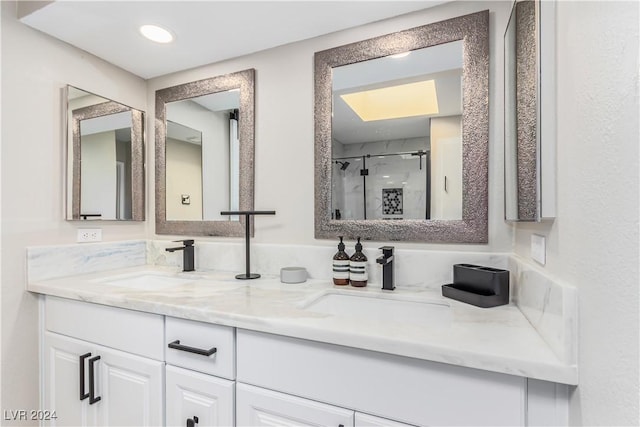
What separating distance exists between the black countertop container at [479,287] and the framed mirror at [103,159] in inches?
69.2

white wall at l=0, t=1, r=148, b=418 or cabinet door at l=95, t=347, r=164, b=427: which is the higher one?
white wall at l=0, t=1, r=148, b=418

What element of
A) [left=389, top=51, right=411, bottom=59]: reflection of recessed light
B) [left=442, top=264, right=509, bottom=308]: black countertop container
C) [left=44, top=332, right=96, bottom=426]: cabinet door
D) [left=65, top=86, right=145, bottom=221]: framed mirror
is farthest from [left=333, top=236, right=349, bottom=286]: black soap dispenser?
[left=65, top=86, right=145, bottom=221]: framed mirror

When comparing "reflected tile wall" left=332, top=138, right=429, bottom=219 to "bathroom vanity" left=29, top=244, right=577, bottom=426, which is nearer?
"bathroom vanity" left=29, top=244, right=577, bottom=426

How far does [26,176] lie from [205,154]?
2.56ft

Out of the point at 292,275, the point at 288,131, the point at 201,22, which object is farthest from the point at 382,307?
the point at 201,22

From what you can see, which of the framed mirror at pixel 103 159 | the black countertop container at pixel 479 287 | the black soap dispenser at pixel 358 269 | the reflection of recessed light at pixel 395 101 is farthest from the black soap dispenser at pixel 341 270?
the framed mirror at pixel 103 159

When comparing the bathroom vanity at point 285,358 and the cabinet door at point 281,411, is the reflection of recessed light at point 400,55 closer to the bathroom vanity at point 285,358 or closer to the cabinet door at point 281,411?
the bathroom vanity at point 285,358

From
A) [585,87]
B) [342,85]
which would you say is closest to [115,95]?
[342,85]

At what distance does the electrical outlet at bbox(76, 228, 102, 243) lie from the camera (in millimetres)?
1604

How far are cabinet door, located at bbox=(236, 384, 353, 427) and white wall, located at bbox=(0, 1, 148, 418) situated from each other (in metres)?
1.16

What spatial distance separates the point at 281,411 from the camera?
33.8 inches

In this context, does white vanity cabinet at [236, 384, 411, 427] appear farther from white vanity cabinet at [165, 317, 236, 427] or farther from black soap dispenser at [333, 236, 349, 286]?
black soap dispenser at [333, 236, 349, 286]

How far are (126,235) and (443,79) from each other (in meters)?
1.87

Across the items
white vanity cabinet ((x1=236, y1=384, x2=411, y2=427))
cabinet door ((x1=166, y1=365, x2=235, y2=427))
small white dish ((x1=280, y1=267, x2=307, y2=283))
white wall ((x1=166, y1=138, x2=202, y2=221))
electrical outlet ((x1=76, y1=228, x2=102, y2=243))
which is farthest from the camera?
white wall ((x1=166, y1=138, x2=202, y2=221))
